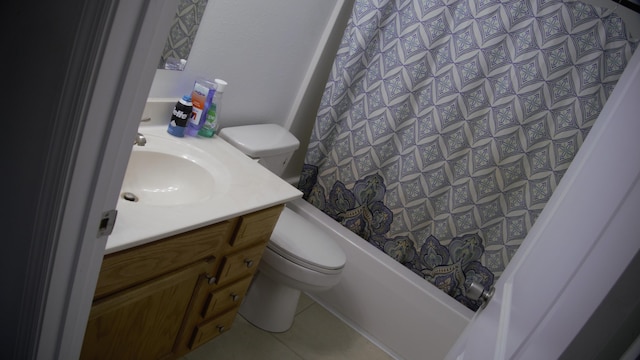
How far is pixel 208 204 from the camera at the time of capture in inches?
55.5

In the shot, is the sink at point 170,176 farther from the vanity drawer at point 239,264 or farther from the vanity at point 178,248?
the vanity drawer at point 239,264

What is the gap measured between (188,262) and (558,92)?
1489mm

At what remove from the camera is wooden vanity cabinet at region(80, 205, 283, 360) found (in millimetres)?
1210

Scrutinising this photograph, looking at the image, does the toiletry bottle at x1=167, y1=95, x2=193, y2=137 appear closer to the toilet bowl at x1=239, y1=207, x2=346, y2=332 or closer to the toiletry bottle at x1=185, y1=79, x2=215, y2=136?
the toiletry bottle at x1=185, y1=79, x2=215, y2=136

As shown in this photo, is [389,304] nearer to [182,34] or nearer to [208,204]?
[208,204]

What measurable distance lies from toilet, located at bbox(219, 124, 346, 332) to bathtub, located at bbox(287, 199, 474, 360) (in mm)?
225

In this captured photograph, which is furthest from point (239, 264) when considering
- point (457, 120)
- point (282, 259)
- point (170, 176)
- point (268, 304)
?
point (457, 120)

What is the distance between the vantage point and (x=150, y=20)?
67 centimetres

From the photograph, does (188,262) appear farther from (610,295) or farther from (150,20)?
(610,295)

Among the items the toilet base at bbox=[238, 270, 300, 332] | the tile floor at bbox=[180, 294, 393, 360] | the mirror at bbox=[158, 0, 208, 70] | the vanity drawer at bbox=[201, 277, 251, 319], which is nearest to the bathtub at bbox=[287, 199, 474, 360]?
the tile floor at bbox=[180, 294, 393, 360]

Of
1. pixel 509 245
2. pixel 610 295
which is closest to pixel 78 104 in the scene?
pixel 610 295

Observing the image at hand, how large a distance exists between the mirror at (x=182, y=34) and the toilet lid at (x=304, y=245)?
78 cm

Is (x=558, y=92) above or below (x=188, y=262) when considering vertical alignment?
above

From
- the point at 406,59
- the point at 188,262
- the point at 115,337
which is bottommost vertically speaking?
the point at 115,337
